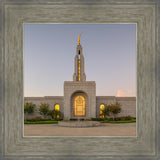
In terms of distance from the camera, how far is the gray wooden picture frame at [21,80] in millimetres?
4613

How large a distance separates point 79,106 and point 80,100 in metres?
0.76

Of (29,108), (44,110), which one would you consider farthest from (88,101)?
(29,108)

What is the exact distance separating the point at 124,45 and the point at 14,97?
11.1 meters

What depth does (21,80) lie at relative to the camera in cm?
471

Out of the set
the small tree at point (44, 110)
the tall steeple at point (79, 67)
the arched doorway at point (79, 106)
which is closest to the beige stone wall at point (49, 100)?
the arched doorway at point (79, 106)

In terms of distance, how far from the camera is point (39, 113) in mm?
22203

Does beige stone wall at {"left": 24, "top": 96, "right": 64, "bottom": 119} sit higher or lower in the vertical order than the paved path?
higher

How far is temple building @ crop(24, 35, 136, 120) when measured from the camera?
73.9 ft

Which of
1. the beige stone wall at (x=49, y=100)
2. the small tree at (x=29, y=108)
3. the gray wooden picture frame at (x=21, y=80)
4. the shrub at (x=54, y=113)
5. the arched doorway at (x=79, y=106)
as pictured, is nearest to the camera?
the gray wooden picture frame at (x=21, y=80)

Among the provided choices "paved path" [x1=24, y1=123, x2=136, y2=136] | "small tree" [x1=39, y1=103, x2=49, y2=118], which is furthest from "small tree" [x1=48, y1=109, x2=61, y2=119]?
"paved path" [x1=24, y1=123, x2=136, y2=136]

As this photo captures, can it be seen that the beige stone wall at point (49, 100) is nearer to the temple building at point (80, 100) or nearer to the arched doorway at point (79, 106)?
the temple building at point (80, 100)

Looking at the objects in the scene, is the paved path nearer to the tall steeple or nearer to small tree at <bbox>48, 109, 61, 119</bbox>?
small tree at <bbox>48, 109, 61, 119</bbox>

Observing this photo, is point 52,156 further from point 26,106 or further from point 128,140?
point 26,106

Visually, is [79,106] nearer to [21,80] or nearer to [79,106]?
[79,106]
